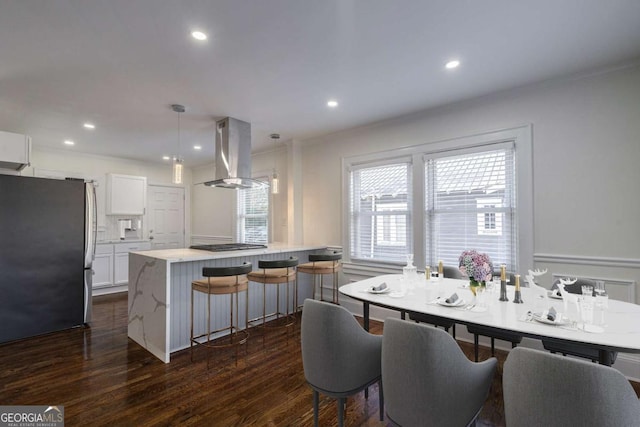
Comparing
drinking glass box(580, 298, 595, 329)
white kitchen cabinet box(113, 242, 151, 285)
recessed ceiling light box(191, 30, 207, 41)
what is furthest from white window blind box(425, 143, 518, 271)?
white kitchen cabinet box(113, 242, 151, 285)

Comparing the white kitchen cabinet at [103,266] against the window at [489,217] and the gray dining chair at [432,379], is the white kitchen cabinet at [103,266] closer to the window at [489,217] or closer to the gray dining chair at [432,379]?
the gray dining chair at [432,379]

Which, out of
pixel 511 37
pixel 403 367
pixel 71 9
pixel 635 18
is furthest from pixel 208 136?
pixel 635 18

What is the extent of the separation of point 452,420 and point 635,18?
9.03 feet

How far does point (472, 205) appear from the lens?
134 inches

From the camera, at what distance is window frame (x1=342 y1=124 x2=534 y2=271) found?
304 cm

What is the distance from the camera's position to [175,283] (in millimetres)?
3213

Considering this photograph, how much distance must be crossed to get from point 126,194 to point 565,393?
6.88 meters

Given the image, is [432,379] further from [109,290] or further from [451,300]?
[109,290]

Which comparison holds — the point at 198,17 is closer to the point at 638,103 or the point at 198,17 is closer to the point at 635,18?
the point at 635,18

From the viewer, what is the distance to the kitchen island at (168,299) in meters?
2.99

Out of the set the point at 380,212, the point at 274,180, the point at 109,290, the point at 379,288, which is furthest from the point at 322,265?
the point at 109,290

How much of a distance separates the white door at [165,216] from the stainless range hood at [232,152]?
3.36 metres

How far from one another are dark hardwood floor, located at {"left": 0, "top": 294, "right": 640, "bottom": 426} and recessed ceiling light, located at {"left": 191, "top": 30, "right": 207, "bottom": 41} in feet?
8.71

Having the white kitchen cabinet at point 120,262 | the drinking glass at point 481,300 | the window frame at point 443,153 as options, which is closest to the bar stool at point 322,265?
the window frame at point 443,153
